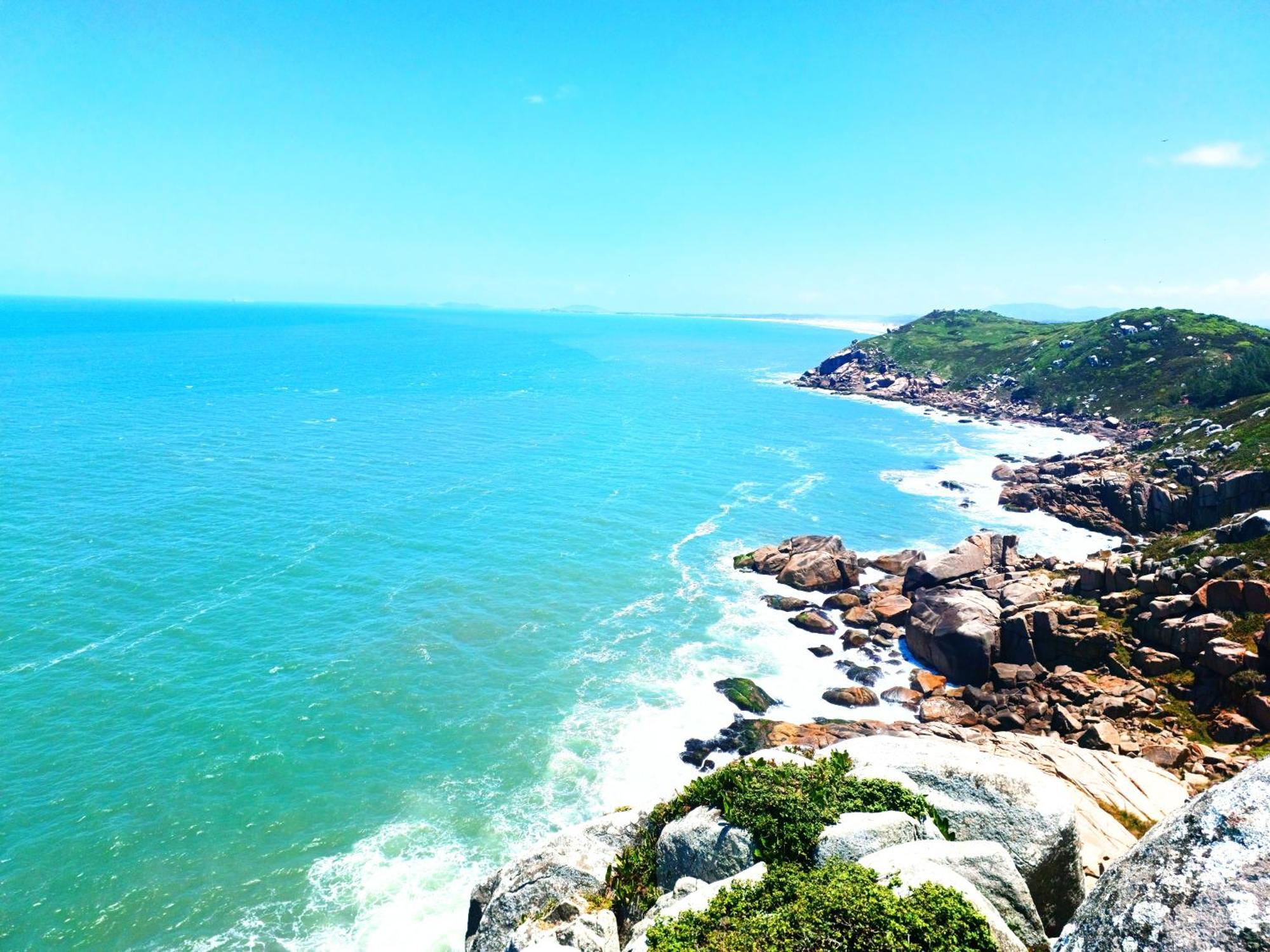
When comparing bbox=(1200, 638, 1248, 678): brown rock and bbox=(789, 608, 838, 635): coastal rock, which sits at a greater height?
bbox=(1200, 638, 1248, 678): brown rock

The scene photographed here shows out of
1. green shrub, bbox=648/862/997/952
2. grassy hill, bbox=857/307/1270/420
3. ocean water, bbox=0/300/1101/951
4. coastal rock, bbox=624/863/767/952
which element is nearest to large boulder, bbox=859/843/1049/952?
green shrub, bbox=648/862/997/952

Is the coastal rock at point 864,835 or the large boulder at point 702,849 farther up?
the coastal rock at point 864,835

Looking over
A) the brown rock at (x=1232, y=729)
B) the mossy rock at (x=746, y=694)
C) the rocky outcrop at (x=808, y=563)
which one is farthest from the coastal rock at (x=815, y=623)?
the brown rock at (x=1232, y=729)

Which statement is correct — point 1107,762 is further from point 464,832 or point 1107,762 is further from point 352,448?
point 352,448

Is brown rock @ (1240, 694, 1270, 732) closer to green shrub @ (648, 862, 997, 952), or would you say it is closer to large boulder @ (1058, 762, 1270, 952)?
green shrub @ (648, 862, 997, 952)

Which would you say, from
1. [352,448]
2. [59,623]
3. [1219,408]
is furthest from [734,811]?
[1219,408]

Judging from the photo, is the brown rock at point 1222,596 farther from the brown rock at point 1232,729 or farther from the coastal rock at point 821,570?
the coastal rock at point 821,570
